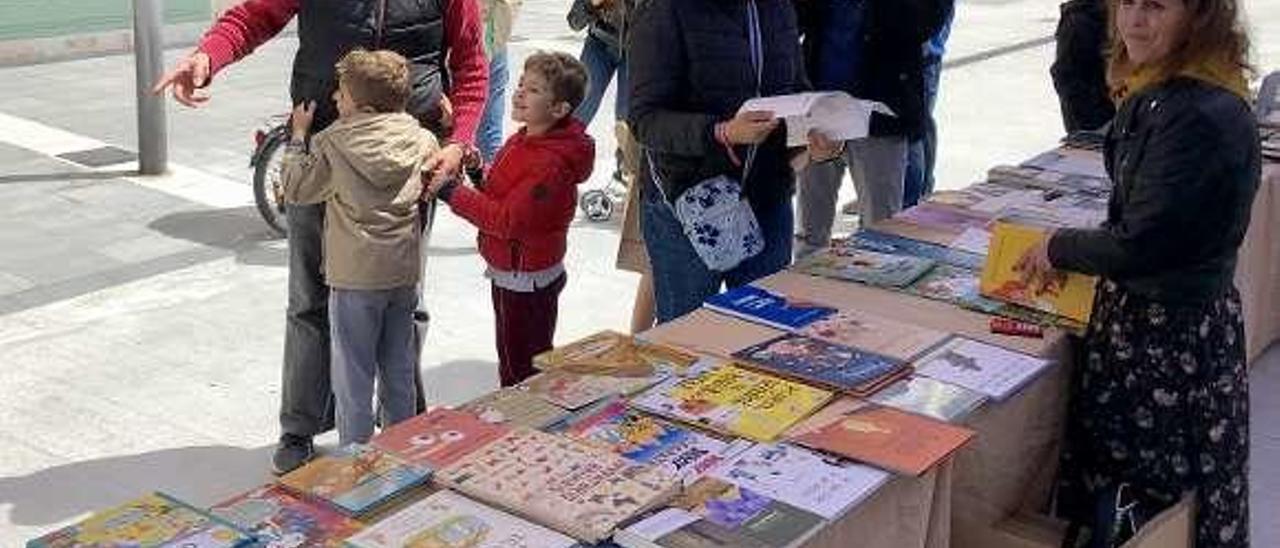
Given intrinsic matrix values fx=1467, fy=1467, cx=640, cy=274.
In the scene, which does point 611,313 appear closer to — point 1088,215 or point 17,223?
point 1088,215

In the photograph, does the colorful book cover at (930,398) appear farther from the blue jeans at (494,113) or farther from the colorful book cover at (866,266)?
the blue jeans at (494,113)

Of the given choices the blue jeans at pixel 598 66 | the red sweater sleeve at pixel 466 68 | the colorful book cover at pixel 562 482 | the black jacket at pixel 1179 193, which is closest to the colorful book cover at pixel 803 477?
the colorful book cover at pixel 562 482

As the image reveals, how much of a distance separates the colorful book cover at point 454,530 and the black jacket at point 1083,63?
3.11 metres

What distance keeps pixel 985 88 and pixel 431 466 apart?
967 cm

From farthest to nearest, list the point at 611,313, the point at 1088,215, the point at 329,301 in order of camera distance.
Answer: the point at 611,313, the point at 1088,215, the point at 329,301

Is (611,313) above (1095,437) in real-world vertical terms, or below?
below

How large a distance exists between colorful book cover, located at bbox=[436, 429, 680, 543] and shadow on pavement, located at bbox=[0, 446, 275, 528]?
6.13ft

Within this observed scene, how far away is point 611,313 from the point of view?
229 inches

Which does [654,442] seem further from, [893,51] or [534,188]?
[893,51]

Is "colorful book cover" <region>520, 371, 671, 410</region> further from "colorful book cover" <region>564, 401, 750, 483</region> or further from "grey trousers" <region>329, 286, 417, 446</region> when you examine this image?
"grey trousers" <region>329, 286, 417, 446</region>

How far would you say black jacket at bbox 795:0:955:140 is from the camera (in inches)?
191

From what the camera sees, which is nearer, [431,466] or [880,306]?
[431,466]

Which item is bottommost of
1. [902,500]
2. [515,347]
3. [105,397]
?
[105,397]

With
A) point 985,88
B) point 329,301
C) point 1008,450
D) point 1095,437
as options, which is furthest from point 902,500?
point 985,88
